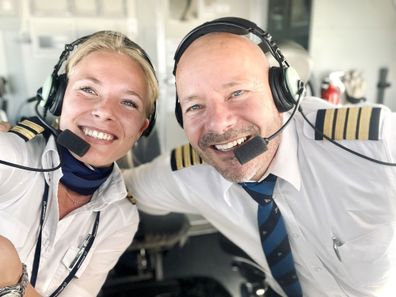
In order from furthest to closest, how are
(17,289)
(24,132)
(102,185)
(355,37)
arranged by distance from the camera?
1. (355,37)
2. (102,185)
3. (24,132)
4. (17,289)

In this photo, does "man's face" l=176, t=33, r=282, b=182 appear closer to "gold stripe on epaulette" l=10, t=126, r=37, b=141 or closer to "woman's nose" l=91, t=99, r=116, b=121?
"woman's nose" l=91, t=99, r=116, b=121

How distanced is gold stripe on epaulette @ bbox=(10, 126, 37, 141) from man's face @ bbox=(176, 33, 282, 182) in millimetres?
376

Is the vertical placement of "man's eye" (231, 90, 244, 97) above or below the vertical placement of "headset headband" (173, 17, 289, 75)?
below

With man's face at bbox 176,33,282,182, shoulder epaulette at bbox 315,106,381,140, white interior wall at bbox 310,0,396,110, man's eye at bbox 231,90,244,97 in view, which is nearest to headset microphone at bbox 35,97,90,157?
Result: man's face at bbox 176,33,282,182

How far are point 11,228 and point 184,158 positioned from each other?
18.5 inches

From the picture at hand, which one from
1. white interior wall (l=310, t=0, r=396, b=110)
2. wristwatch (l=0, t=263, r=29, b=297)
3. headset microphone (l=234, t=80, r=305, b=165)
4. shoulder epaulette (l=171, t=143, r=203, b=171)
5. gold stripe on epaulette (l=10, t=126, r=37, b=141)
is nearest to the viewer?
wristwatch (l=0, t=263, r=29, b=297)

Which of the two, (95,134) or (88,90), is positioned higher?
(88,90)

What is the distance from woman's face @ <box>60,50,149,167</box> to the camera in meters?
0.86

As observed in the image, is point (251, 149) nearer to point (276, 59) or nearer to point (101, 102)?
point (276, 59)

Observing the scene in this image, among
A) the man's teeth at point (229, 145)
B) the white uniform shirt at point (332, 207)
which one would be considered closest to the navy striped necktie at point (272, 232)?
the white uniform shirt at point (332, 207)

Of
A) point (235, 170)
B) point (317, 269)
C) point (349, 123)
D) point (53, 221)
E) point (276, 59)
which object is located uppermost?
point (276, 59)

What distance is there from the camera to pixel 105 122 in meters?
0.86

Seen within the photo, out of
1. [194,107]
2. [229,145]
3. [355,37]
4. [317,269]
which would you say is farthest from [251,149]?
[355,37]

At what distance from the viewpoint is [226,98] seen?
0.77m
